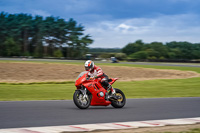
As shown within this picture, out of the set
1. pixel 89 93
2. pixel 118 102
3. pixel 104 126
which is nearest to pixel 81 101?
pixel 89 93

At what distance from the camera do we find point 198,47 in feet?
337

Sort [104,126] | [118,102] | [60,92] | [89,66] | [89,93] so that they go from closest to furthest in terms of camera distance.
→ [104,126] < [89,66] < [89,93] < [118,102] < [60,92]

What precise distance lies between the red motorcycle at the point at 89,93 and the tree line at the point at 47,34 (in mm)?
70087

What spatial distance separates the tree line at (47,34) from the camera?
7894 cm

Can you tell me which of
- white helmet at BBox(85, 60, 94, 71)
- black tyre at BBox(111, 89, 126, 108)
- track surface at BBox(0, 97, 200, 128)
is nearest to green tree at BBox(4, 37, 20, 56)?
black tyre at BBox(111, 89, 126, 108)

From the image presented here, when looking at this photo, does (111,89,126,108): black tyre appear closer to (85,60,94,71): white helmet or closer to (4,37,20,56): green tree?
(85,60,94,71): white helmet

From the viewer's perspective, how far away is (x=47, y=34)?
81.1 m

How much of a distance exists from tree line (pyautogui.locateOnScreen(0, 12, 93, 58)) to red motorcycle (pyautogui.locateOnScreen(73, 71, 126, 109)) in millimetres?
70087

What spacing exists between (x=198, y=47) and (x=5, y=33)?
68.9 metres

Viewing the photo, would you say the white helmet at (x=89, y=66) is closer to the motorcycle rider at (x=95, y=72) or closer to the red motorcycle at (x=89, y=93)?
the motorcycle rider at (x=95, y=72)

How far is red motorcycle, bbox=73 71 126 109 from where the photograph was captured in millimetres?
7422

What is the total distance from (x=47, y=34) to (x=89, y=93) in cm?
7565

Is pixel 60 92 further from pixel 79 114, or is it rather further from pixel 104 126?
pixel 104 126

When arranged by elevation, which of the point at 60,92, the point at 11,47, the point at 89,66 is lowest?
the point at 60,92
